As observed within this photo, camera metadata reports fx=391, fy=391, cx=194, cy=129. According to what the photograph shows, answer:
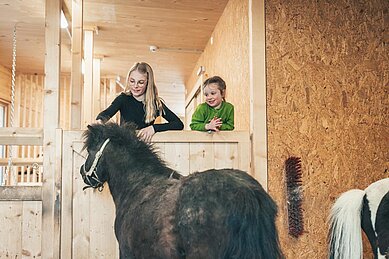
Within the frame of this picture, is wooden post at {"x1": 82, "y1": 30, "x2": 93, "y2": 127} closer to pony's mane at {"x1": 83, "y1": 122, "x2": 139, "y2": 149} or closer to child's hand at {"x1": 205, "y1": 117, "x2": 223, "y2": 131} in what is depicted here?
child's hand at {"x1": 205, "y1": 117, "x2": 223, "y2": 131}

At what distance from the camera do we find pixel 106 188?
3209 millimetres

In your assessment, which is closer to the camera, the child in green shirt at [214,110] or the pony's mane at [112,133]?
the pony's mane at [112,133]

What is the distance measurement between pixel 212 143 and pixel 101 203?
1025 millimetres

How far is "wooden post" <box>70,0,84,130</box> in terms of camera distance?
3477mm

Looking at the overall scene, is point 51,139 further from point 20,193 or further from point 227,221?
point 227,221

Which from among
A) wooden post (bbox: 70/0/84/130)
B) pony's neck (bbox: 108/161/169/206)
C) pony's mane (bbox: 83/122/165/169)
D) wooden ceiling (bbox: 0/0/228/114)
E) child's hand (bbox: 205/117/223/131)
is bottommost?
pony's neck (bbox: 108/161/169/206)

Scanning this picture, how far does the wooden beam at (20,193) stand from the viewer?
10.2 ft

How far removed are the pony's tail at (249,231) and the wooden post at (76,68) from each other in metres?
2.12

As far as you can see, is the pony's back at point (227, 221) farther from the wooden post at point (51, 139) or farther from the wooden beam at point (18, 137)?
the wooden beam at point (18, 137)

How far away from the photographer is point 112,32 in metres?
5.77

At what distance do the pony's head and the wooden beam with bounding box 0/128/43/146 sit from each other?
798mm

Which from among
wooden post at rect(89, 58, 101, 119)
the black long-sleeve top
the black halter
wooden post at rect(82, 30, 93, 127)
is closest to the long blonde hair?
the black long-sleeve top

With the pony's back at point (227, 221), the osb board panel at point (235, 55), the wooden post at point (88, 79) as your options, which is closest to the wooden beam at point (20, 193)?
the pony's back at point (227, 221)

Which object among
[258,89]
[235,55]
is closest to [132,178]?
[258,89]
